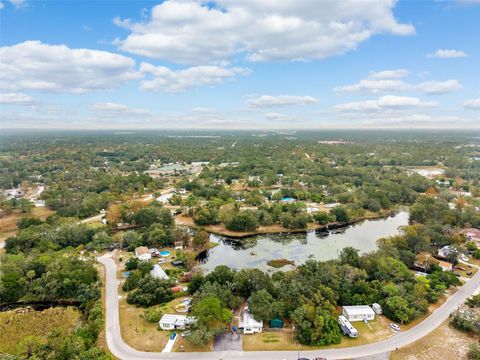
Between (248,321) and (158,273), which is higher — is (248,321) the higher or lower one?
the lower one

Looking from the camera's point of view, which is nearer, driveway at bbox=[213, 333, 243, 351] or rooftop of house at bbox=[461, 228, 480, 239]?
driveway at bbox=[213, 333, 243, 351]

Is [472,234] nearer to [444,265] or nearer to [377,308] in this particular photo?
[444,265]

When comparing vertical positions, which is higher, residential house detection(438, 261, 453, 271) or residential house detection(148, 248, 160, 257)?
residential house detection(438, 261, 453, 271)

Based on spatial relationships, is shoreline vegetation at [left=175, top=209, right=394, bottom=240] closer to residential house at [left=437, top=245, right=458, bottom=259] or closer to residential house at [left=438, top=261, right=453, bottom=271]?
residential house at [left=437, top=245, right=458, bottom=259]

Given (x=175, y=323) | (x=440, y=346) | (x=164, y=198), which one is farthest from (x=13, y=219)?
(x=440, y=346)

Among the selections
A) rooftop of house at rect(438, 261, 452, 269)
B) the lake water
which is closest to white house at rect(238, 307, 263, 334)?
the lake water

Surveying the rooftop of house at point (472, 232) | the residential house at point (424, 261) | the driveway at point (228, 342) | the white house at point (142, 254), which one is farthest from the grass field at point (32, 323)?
the rooftop of house at point (472, 232)
